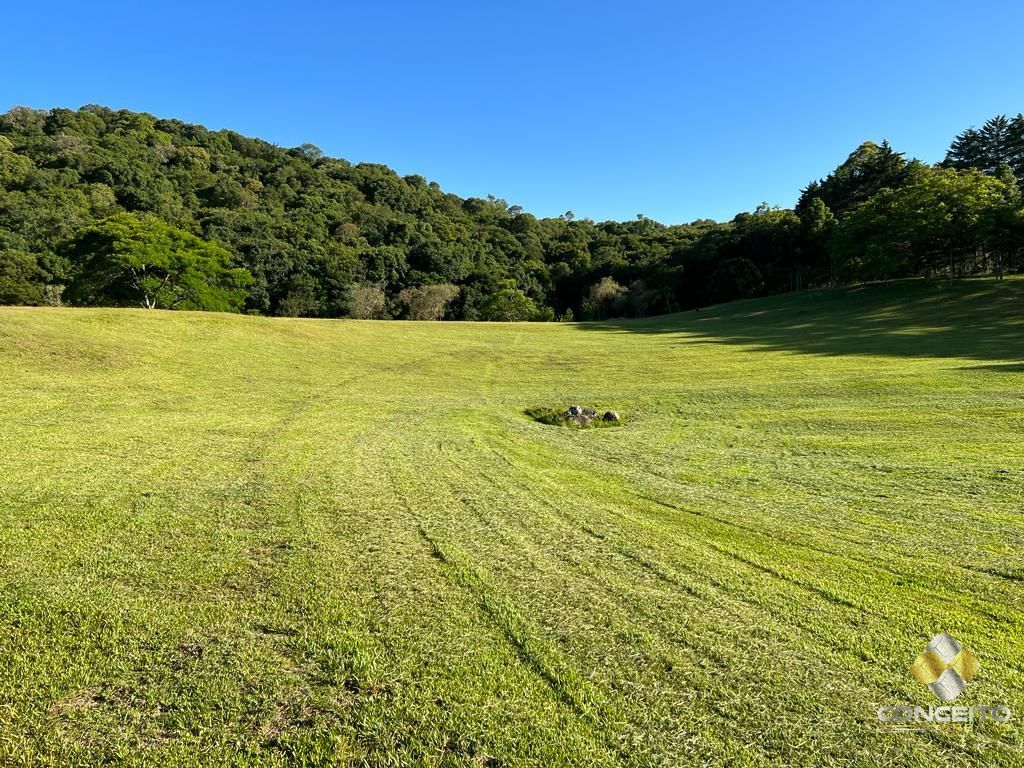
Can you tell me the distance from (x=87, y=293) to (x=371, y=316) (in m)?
25.7

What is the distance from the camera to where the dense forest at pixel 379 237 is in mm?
39094

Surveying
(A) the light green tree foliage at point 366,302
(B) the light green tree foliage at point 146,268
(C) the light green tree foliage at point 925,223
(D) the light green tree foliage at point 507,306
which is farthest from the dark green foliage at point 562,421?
(A) the light green tree foliage at point 366,302

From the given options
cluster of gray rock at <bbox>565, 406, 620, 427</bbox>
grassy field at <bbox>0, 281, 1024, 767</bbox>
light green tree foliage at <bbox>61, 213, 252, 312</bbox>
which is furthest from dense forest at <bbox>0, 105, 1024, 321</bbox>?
cluster of gray rock at <bbox>565, 406, 620, 427</bbox>

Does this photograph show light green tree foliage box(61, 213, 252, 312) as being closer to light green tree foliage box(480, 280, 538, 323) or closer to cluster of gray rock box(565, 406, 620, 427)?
light green tree foliage box(480, 280, 538, 323)

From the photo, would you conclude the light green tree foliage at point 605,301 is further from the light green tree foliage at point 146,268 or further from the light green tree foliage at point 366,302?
the light green tree foliage at point 146,268

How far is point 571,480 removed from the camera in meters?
7.98

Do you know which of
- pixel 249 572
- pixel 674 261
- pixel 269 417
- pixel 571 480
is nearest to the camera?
pixel 249 572

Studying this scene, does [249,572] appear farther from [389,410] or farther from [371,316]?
[371,316]

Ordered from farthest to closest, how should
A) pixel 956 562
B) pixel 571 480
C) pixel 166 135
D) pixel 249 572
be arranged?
pixel 166 135
pixel 571 480
pixel 956 562
pixel 249 572

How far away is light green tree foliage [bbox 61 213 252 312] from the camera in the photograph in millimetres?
34750

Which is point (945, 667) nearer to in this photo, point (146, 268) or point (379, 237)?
point (146, 268)

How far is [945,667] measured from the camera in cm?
333

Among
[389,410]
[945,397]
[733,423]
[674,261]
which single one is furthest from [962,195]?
→ [389,410]

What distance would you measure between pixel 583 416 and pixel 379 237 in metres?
64.6
